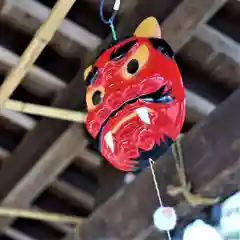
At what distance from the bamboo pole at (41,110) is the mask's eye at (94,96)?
20.7 inches

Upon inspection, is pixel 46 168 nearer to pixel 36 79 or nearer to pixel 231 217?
pixel 36 79

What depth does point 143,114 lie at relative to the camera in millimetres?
1385

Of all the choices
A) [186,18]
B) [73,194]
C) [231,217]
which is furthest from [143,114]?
[73,194]

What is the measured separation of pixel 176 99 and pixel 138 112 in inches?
3.3

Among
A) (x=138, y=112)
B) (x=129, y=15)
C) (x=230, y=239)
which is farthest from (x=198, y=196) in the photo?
(x=129, y=15)

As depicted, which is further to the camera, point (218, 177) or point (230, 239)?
point (218, 177)

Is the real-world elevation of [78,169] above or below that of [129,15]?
below

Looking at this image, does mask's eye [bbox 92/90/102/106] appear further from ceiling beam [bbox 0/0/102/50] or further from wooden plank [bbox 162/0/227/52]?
ceiling beam [bbox 0/0/102/50]

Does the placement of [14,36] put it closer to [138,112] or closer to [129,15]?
[129,15]

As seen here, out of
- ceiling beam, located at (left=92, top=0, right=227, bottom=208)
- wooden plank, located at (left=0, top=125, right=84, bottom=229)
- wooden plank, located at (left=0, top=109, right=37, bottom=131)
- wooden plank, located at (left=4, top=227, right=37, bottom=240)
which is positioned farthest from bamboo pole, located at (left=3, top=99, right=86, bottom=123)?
wooden plank, located at (left=4, top=227, right=37, bottom=240)

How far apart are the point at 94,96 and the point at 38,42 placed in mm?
430

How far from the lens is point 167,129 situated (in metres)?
1.39

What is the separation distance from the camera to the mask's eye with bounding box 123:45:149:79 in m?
1.40

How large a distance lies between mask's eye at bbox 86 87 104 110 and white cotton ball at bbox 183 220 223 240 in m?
0.34
